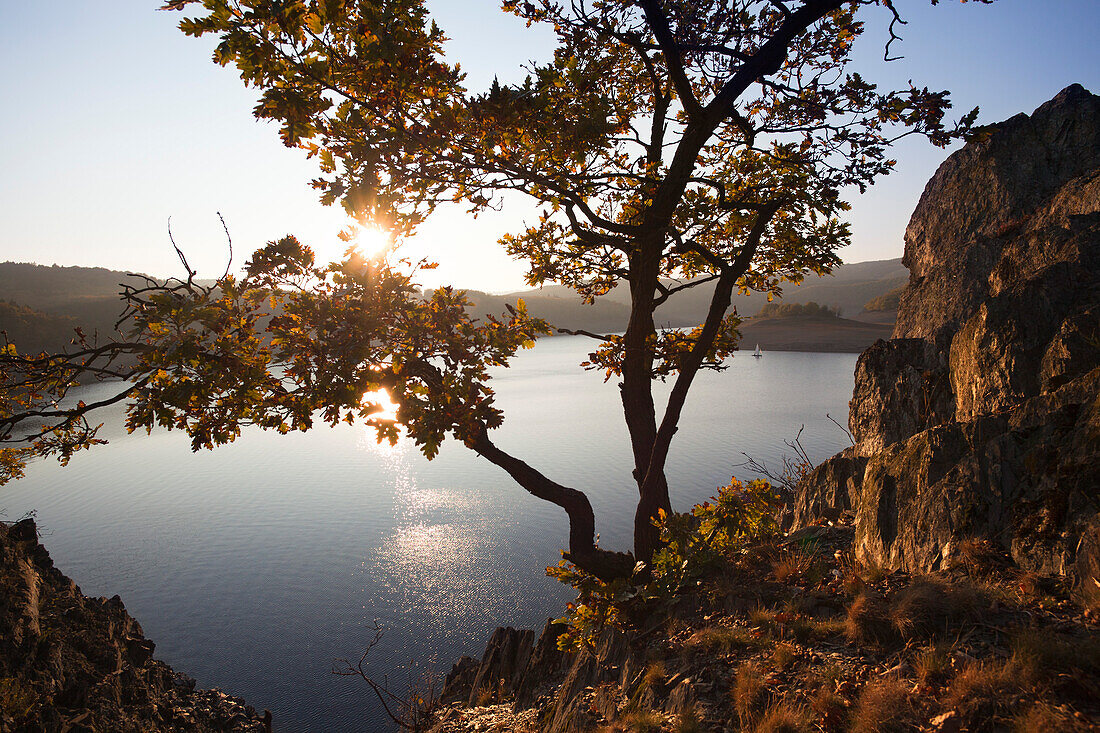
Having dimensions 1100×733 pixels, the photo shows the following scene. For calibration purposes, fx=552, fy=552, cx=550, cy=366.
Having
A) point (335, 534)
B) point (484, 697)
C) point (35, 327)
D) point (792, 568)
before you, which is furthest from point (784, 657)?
point (35, 327)

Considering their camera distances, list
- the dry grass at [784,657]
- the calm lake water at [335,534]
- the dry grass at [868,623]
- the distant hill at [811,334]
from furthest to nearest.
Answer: the distant hill at [811,334]
the calm lake water at [335,534]
the dry grass at [784,657]
the dry grass at [868,623]

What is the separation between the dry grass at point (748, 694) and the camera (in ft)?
15.6

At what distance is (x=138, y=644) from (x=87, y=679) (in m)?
2.24

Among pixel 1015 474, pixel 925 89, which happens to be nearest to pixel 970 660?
pixel 1015 474

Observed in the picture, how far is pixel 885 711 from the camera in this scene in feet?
13.4

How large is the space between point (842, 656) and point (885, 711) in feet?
3.14

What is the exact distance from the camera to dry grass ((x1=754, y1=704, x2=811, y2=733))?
436 centimetres

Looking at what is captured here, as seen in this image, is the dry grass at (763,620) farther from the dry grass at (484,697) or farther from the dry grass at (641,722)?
the dry grass at (484,697)

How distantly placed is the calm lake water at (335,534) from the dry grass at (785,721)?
35.6 ft

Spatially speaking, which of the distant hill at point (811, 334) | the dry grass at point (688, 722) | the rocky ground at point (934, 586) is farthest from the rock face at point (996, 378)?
the distant hill at point (811, 334)

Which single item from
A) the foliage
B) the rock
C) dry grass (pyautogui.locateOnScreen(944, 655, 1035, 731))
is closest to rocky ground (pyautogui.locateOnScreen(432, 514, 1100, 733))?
dry grass (pyautogui.locateOnScreen(944, 655, 1035, 731))

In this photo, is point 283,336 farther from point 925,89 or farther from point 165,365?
point 925,89

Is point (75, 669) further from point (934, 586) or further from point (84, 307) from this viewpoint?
point (84, 307)

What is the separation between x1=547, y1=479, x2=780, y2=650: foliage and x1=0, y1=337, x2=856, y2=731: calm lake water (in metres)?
7.78
